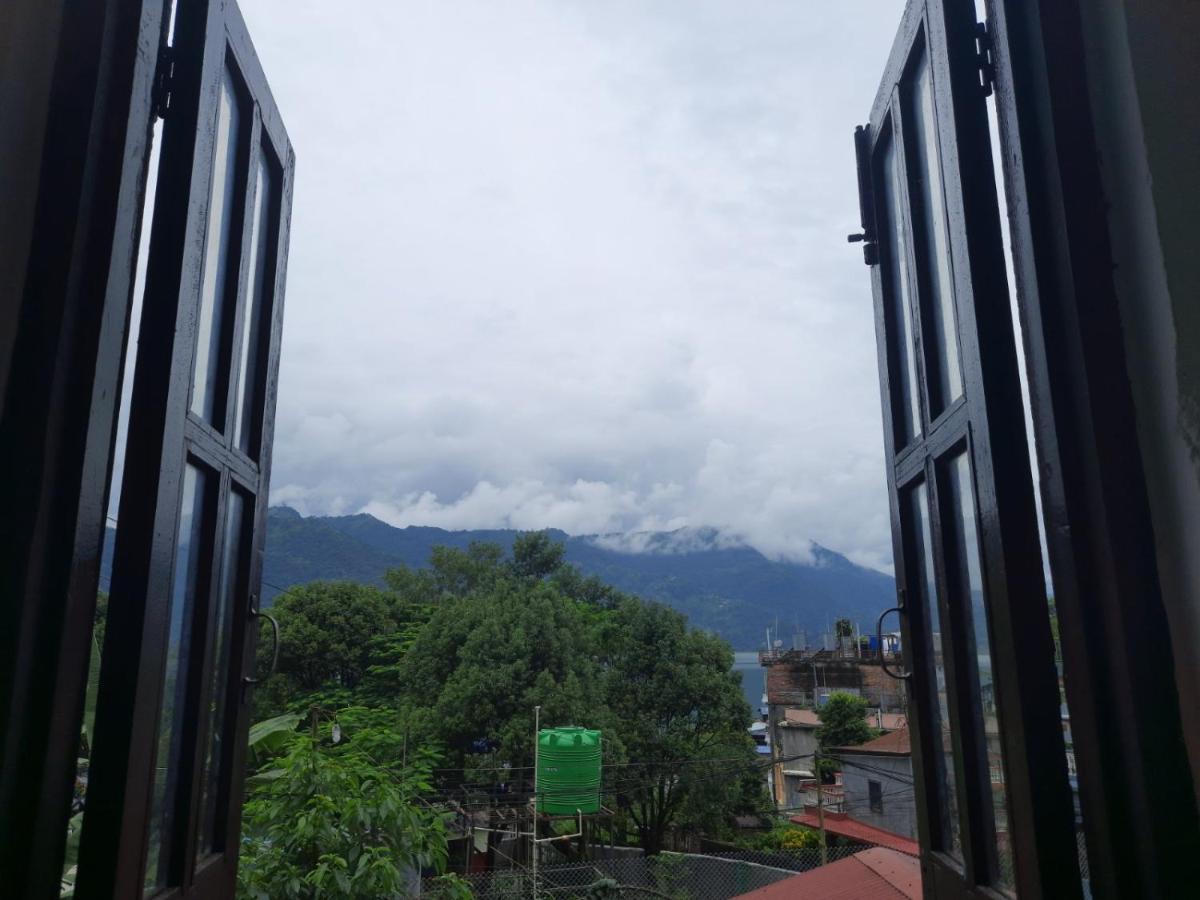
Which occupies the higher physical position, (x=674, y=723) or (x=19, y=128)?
(x=19, y=128)

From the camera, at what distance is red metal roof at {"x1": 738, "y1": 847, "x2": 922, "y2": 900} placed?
6.19 m

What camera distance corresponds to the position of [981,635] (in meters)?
1.43

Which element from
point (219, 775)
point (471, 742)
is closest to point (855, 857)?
point (219, 775)

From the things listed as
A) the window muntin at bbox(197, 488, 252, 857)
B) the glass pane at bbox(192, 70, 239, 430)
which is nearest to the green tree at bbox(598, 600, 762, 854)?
the window muntin at bbox(197, 488, 252, 857)

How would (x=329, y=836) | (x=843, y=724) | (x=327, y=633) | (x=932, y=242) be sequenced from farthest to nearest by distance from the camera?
1. (x=843, y=724)
2. (x=327, y=633)
3. (x=329, y=836)
4. (x=932, y=242)

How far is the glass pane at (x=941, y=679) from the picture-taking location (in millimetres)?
1601

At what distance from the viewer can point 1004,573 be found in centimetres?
120

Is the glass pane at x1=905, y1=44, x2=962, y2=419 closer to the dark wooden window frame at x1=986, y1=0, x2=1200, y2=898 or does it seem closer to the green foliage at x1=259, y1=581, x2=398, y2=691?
the dark wooden window frame at x1=986, y1=0, x2=1200, y2=898

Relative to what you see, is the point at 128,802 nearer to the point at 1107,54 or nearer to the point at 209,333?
the point at 209,333

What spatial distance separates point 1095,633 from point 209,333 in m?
1.50

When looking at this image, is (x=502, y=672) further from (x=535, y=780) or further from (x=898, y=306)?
(x=898, y=306)

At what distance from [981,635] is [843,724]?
18831 mm

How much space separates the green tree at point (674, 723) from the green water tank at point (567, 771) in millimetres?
2193

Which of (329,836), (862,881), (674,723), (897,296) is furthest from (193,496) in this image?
(674,723)
